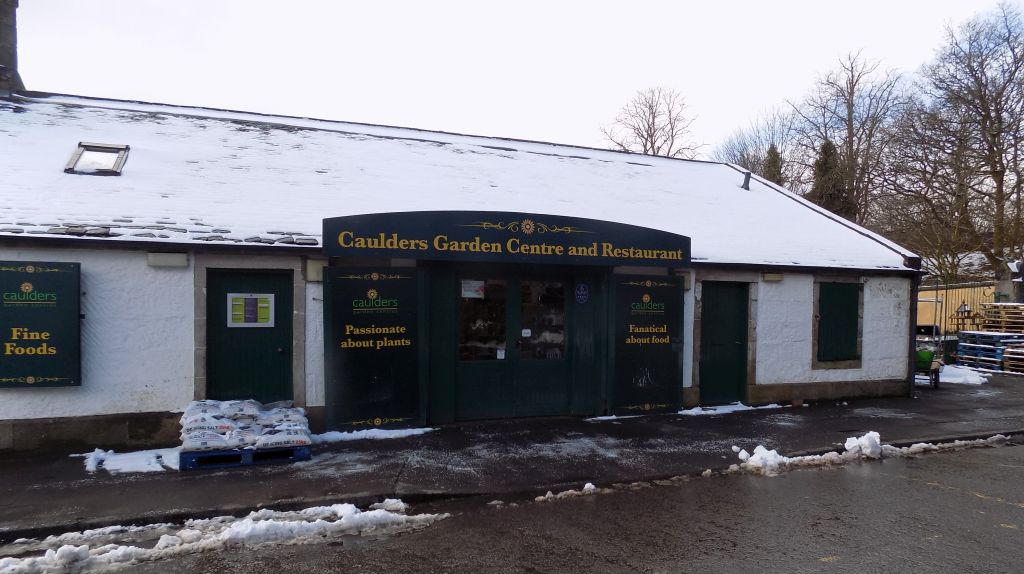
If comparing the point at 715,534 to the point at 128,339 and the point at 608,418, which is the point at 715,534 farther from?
the point at 128,339

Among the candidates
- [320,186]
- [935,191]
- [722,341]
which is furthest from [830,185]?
[320,186]

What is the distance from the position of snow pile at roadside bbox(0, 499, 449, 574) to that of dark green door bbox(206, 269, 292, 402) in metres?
2.84

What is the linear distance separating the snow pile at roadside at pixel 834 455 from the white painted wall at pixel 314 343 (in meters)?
5.37

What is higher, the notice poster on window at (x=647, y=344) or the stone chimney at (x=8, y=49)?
the stone chimney at (x=8, y=49)

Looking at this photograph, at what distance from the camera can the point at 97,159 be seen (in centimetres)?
881

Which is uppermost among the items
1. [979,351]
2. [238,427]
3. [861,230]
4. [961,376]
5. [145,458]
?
[861,230]

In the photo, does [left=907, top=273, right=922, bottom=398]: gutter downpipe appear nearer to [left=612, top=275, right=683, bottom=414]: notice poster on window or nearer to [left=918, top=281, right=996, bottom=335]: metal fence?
[left=612, top=275, right=683, bottom=414]: notice poster on window

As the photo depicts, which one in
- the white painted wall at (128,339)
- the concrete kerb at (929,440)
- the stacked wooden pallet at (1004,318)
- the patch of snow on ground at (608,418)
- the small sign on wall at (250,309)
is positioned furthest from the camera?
the stacked wooden pallet at (1004,318)

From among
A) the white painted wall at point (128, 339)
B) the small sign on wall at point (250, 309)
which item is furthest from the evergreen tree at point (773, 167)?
the white painted wall at point (128, 339)

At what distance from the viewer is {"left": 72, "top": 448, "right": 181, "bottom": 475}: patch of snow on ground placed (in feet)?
20.5

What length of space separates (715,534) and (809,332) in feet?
22.7

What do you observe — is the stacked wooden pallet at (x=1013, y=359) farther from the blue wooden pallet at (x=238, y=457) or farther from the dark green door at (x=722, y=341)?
the blue wooden pallet at (x=238, y=457)

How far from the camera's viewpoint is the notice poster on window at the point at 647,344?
9.03m

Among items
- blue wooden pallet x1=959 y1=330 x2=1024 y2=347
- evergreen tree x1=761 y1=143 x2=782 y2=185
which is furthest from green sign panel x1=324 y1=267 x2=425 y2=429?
evergreen tree x1=761 y1=143 x2=782 y2=185
